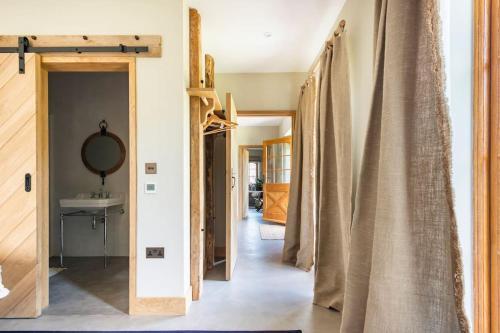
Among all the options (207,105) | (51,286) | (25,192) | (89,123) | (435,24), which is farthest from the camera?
(89,123)

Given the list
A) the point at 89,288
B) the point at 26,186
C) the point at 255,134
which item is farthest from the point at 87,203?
the point at 255,134

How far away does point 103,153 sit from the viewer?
4016 mm

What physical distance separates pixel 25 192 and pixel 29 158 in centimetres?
29

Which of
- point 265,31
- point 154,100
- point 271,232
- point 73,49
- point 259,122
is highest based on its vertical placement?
point 265,31

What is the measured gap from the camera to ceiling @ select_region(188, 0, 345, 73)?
2703 millimetres

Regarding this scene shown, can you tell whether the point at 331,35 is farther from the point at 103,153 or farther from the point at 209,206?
the point at 103,153

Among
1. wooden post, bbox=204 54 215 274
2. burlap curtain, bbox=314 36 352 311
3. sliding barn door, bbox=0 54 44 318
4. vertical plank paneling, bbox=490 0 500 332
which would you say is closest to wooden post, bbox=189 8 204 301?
wooden post, bbox=204 54 215 274

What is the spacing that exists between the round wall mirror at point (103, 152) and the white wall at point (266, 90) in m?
1.68

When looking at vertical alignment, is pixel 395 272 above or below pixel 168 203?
below

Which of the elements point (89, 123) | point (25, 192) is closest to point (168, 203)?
point (25, 192)

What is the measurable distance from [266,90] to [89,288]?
343 cm

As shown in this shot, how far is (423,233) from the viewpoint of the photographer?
4.01ft

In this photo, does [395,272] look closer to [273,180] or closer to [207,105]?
[207,105]

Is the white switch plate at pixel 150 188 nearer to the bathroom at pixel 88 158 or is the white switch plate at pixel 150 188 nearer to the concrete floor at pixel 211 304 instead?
the concrete floor at pixel 211 304
